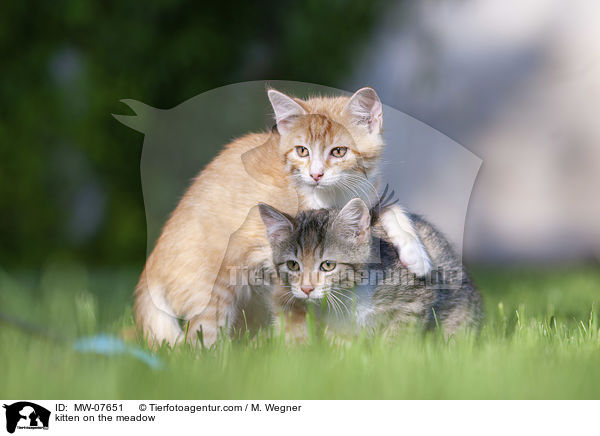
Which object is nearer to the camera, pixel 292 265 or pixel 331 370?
pixel 331 370

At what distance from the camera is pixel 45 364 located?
148cm

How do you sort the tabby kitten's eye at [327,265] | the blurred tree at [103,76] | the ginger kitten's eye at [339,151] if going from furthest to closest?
the blurred tree at [103,76]
the tabby kitten's eye at [327,265]
the ginger kitten's eye at [339,151]

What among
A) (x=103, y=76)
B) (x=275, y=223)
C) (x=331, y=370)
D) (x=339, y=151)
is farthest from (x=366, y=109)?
(x=103, y=76)

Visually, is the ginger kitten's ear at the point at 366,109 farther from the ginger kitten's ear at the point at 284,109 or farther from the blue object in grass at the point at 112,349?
the blue object in grass at the point at 112,349

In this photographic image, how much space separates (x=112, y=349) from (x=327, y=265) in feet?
1.96

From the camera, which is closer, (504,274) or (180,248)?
(180,248)

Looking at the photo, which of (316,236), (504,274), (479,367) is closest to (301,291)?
(316,236)

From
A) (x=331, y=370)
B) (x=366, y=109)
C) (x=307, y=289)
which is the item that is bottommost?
(x=331, y=370)

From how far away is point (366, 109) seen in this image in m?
1.57

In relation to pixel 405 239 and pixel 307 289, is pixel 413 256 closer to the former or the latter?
pixel 405 239

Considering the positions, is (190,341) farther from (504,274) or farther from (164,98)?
(504,274)

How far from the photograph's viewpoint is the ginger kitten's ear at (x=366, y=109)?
5.06 feet
